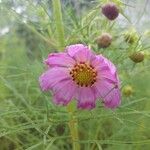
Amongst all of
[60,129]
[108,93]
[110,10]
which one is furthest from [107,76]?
[60,129]

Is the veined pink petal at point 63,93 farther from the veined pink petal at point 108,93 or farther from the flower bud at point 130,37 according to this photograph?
the flower bud at point 130,37

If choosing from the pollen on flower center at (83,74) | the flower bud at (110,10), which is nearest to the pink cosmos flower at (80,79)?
the pollen on flower center at (83,74)

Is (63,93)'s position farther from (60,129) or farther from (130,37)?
(60,129)

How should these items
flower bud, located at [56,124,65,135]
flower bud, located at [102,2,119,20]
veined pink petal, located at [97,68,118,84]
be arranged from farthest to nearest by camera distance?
flower bud, located at [56,124,65,135], flower bud, located at [102,2,119,20], veined pink petal, located at [97,68,118,84]

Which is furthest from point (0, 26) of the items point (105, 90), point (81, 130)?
point (105, 90)

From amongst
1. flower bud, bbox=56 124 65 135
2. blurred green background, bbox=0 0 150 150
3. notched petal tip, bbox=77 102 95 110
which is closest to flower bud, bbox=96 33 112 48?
blurred green background, bbox=0 0 150 150

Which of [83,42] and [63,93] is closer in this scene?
[63,93]

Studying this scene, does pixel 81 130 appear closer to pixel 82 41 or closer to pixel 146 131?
pixel 146 131

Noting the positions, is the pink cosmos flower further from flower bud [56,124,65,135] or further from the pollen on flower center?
flower bud [56,124,65,135]
